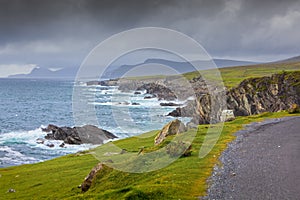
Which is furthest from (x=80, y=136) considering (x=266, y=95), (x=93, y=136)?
(x=266, y=95)

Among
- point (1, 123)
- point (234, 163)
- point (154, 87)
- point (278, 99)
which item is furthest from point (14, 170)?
point (154, 87)

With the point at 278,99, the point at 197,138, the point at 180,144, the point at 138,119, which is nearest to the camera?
the point at 180,144

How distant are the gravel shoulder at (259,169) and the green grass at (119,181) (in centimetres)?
113

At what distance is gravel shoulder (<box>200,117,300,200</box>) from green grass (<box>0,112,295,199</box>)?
3.71 ft

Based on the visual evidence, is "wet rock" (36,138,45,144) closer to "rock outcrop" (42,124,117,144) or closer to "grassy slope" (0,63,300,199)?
"rock outcrop" (42,124,117,144)

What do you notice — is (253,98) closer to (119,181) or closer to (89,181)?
(119,181)

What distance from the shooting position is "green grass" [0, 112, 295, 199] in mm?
19516

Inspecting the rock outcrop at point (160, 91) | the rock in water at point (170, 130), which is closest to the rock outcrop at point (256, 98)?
the rock in water at point (170, 130)

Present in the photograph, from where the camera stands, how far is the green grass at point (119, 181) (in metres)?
19.5

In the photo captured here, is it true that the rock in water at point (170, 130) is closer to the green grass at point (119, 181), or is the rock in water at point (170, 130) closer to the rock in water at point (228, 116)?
the green grass at point (119, 181)

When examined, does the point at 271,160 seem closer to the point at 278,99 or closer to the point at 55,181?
the point at 55,181

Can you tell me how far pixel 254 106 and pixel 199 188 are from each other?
73697mm

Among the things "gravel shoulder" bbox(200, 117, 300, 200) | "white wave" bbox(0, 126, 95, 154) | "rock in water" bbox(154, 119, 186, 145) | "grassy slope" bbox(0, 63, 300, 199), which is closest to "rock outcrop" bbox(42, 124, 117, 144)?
"white wave" bbox(0, 126, 95, 154)

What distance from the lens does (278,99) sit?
8594 centimetres
